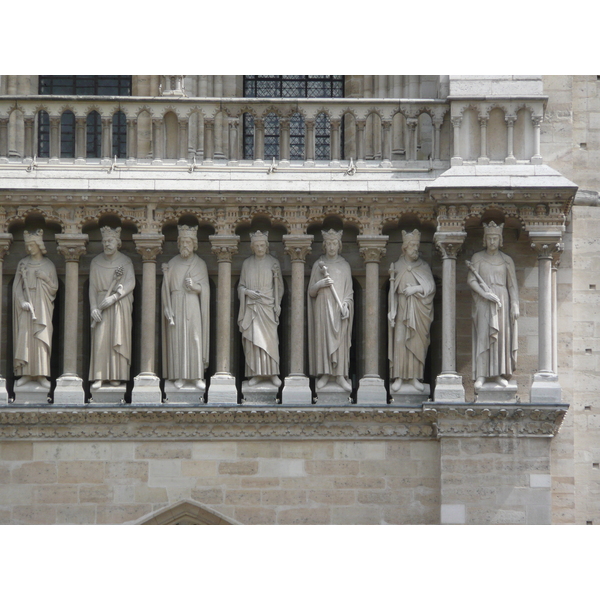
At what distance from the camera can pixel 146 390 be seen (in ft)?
79.4

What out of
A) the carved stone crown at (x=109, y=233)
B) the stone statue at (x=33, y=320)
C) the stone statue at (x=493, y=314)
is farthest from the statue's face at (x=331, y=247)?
the stone statue at (x=33, y=320)

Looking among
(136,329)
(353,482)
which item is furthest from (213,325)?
(353,482)

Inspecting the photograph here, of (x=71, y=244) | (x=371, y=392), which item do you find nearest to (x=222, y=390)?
(x=371, y=392)

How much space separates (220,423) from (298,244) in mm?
2149

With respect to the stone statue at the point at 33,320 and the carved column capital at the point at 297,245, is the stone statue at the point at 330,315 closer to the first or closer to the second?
the carved column capital at the point at 297,245

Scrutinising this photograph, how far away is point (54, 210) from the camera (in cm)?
2464

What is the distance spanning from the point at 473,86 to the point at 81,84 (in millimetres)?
4953

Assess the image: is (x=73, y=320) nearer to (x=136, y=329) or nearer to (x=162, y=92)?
(x=136, y=329)

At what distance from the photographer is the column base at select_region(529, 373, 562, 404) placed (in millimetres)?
23781

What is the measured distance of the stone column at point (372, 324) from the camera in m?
24.1

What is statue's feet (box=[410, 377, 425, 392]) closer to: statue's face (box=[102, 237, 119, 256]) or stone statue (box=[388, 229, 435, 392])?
stone statue (box=[388, 229, 435, 392])

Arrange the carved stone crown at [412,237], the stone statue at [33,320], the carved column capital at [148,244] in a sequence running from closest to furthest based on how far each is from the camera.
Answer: the stone statue at [33,320]
the carved stone crown at [412,237]
the carved column capital at [148,244]

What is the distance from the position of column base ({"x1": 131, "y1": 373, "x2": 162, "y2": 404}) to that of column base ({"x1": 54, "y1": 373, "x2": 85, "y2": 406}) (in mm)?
580

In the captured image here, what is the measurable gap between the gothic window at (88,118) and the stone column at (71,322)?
5.90 feet
